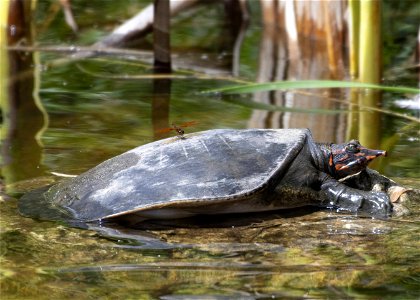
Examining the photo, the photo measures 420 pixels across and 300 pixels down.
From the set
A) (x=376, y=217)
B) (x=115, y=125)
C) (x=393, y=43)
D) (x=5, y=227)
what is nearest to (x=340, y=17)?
(x=393, y=43)

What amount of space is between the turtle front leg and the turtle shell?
21cm

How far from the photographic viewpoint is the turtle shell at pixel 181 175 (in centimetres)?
313

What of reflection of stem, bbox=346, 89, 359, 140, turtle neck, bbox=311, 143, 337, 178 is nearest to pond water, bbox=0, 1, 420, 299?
reflection of stem, bbox=346, 89, 359, 140

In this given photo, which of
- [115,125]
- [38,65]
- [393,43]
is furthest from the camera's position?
[393,43]

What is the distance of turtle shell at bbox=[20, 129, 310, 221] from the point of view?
10.3 ft

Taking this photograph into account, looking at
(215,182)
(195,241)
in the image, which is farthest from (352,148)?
(195,241)

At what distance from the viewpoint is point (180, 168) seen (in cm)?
321

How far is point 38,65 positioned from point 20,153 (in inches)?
95.2

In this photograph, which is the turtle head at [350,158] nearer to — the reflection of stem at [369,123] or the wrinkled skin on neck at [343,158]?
the wrinkled skin on neck at [343,158]

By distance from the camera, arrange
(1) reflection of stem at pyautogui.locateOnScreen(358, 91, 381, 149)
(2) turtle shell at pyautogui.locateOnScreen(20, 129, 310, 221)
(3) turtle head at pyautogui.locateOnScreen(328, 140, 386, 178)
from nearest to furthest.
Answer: (2) turtle shell at pyautogui.locateOnScreen(20, 129, 310, 221), (3) turtle head at pyautogui.locateOnScreen(328, 140, 386, 178), (1) reflection of stem at pyautogui.locateOnScreen(358, 91, 381, 149)

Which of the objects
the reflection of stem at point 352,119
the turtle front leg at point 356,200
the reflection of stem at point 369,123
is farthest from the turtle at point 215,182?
the reflection of stem at point 352,119

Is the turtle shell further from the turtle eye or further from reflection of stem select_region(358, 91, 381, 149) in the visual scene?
reflection of stem select_region(358, 91, 381, 149)

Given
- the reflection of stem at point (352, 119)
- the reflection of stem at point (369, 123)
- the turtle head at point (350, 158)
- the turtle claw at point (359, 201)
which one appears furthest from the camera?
the reflection of stem at point (352, 119)

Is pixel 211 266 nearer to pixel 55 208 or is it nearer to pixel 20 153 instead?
pixel 55 208
